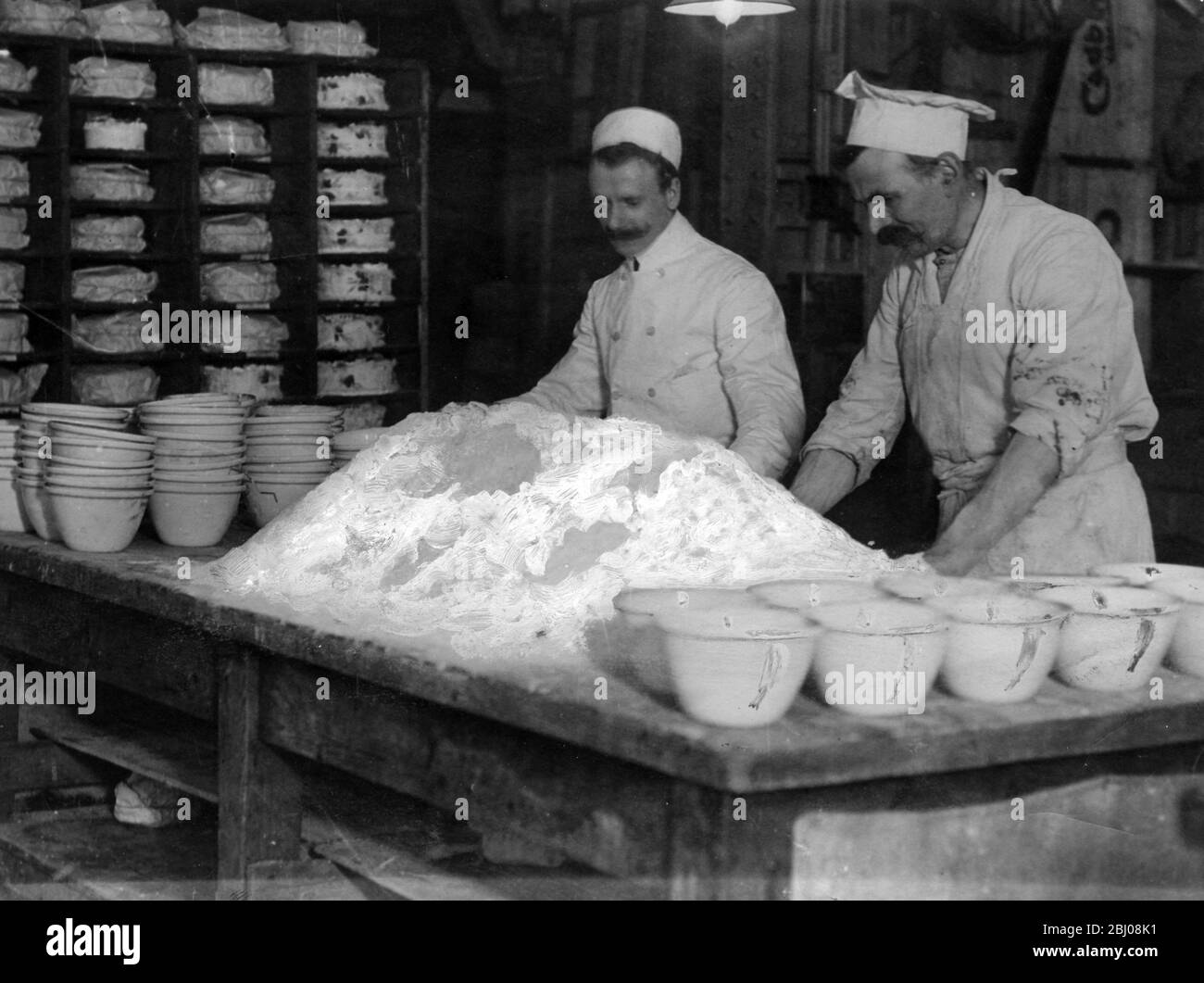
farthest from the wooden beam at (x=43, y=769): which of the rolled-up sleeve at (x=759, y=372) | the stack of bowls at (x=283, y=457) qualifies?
the rolled-up sleeve at (x=759, y=372)

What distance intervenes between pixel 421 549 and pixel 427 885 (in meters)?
0.54

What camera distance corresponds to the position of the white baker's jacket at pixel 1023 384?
299 centimetres

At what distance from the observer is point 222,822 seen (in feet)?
9.54

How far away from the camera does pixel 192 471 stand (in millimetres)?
3438

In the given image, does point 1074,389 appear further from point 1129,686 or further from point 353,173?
point 353,173

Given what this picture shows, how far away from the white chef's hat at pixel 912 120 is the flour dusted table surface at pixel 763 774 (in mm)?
1238

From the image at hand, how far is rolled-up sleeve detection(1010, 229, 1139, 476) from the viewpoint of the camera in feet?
9.58

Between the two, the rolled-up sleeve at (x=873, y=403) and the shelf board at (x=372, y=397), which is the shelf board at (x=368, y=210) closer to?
the shelf board at (x=372, y=397)

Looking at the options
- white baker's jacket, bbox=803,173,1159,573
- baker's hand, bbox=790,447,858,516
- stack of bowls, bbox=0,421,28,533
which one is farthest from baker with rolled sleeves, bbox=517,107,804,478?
stack of bowls, bbox=0,421,28,533

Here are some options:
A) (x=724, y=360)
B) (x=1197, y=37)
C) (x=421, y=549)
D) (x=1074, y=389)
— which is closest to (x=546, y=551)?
(x=421, y=549)

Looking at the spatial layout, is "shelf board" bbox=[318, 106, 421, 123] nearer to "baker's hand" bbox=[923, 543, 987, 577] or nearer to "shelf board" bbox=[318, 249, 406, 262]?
"shelf board" bbox=[318, 249, 406, 262]

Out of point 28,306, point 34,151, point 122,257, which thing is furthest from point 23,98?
point 28,306

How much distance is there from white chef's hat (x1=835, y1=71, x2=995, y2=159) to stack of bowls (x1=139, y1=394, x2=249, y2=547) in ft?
4.76
